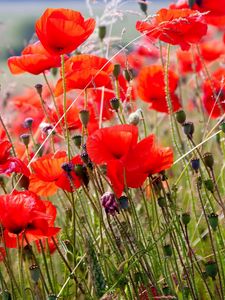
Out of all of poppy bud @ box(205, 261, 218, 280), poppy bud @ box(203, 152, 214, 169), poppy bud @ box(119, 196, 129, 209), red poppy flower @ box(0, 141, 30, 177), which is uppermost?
red poppy flower @ box(0, 141, 30, 177)

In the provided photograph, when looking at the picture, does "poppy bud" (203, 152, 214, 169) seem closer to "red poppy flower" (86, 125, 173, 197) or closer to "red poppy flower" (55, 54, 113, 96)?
"red poppy flower" (86, 125, 173, 197)

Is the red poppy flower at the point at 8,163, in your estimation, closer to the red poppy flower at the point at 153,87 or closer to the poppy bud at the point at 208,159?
the poppy bud at the point at 208,159

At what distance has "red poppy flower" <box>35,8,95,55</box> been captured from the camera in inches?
56.3

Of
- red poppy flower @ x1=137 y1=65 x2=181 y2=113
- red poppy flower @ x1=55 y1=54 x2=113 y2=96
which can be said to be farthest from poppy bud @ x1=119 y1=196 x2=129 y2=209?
red poppy flower @ x1=137 y1=65 x2=181 y2=113

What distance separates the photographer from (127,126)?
1.25m

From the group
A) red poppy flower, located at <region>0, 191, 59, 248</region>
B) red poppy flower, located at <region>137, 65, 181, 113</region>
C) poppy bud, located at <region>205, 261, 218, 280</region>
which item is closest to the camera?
red poppy flower, located at <region>0, 191, 59, 248</region>

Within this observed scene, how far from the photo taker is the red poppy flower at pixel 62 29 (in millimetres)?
1431

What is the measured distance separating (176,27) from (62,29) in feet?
0.83

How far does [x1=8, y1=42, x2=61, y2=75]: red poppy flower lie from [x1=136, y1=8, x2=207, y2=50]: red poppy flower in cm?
19

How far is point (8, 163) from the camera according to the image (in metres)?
1.33

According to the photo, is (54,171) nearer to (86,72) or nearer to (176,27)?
(86,72)

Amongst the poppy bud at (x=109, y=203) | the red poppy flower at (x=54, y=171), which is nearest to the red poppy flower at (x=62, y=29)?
the red poppy flower at (x=54, y=171)

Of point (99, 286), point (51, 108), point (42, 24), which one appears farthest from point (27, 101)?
point (99, 286)

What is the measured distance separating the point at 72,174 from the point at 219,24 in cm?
77
